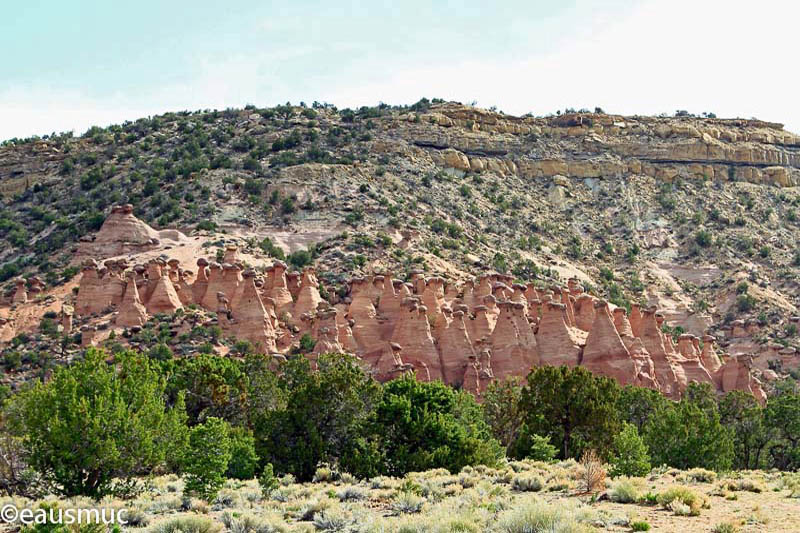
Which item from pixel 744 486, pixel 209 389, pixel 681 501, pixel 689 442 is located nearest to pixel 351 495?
pixel 681 501

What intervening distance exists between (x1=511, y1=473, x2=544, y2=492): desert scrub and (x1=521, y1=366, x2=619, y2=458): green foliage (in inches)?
458

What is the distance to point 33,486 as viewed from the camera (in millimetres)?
27406

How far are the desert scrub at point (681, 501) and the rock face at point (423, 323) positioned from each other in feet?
106

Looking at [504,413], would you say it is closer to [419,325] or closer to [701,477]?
[419,325]

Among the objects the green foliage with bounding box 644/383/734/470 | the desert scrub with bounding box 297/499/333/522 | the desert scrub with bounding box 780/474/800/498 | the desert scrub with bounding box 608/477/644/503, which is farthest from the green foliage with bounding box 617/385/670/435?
the desert scrub with bounding box 297/499/333/522

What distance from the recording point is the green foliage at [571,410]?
127 feet

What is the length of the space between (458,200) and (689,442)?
5832 cm

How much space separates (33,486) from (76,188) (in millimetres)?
69641

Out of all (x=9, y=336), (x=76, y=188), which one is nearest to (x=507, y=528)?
(x=9, y=336)

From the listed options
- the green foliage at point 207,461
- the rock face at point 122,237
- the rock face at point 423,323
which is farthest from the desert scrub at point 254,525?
the rock face at point 122,237

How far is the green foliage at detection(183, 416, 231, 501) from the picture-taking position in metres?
25.6

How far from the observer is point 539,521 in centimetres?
1772

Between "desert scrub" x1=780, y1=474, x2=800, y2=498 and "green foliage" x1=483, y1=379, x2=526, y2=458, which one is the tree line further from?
"desert scrub" x1=780, y1=474, x2=800, y2=498

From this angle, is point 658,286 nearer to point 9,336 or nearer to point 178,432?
point 9,336
